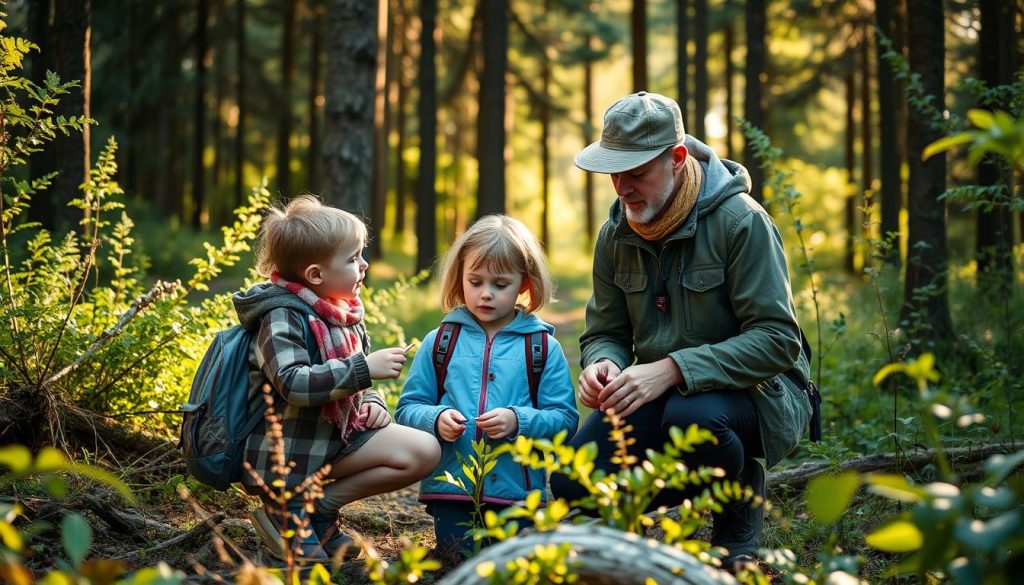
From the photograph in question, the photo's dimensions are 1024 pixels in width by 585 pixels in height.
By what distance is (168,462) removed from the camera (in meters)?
4.68

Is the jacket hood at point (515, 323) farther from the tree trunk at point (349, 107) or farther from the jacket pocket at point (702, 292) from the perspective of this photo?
A: the tree trunk at point (349, 107)

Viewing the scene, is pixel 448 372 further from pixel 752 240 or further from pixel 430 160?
pixel 430 160

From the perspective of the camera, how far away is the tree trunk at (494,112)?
14.2 meters

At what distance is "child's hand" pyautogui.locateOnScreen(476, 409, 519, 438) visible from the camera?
386cm

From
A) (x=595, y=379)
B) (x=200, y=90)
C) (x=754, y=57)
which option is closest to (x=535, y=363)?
(x=595, y=379)

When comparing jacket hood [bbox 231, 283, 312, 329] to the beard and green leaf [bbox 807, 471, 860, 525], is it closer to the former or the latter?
the beard

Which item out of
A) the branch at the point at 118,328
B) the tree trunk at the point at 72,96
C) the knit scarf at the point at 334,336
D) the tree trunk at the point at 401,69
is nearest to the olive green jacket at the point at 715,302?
the knit scarf at the point at 334,336

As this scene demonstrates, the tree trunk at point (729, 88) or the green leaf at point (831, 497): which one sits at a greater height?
the tree trunk at point (729, 88)

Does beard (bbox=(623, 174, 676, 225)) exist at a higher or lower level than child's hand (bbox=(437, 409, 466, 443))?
higher

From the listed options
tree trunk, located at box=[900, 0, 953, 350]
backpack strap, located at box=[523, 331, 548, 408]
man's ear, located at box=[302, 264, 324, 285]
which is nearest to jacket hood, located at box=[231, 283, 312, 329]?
man's ear, located at box=[302, 264, 324, 285]

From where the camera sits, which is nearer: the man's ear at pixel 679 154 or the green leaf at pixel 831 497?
the green leaf at pixel 831 497

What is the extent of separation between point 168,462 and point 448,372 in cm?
158

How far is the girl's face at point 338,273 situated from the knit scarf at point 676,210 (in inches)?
45.6

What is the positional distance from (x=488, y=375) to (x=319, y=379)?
0.82m
